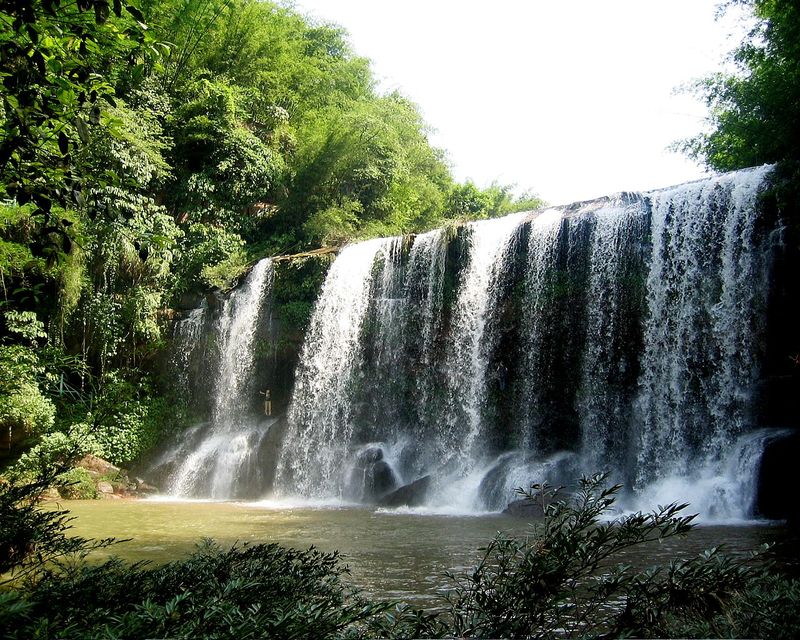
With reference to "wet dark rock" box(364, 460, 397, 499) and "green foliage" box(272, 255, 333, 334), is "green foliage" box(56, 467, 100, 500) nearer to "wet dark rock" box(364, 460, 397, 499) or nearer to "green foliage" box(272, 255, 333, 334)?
"wet dark rock" box(364, 460, 397, 499)

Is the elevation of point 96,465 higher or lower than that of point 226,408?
lower

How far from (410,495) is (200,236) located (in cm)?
1227

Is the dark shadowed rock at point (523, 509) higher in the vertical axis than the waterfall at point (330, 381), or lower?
lower

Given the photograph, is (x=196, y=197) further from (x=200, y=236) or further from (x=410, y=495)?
(x=410, y=495)

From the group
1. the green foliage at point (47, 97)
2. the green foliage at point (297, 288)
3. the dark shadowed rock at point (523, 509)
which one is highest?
the green foliage at point (297, 288)

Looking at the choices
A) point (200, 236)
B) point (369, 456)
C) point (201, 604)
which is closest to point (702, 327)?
point (369, 456)

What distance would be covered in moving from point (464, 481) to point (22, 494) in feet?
35.2

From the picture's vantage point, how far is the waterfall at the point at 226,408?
15852 millimetres

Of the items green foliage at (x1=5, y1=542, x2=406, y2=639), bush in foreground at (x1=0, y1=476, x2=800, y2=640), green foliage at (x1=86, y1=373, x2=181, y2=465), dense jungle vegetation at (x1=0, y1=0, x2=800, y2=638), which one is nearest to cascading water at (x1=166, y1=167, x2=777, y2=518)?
green foliage at (x1=86, y1=373, x2=181, y2=465)

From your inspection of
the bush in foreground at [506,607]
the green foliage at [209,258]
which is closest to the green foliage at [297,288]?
the green foliage at [209,258]

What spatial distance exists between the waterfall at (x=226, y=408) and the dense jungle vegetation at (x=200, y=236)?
89cm

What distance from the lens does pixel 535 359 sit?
578 inches

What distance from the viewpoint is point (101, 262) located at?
17859 millimetres

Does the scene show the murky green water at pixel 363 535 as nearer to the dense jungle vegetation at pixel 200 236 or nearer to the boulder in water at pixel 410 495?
the dense jungle vegetation at pixel 200 236
